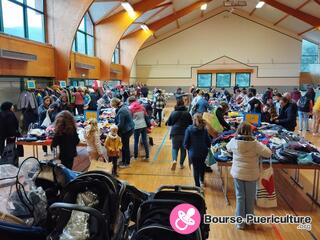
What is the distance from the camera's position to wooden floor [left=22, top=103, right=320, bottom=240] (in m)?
3.14

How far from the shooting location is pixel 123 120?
208 inches

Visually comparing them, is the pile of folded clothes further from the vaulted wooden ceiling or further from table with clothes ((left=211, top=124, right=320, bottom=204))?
the vaulted wooden ceiling

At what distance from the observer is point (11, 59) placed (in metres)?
7.51

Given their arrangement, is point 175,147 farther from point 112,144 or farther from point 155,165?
point 112,144

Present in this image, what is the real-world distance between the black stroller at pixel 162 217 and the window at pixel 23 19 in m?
7.55

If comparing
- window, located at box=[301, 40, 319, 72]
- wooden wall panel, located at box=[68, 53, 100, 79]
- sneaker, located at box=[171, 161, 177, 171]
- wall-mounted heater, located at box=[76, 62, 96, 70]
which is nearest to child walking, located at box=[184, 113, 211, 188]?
sneaker, located at box=[171, 161, 177, 171]

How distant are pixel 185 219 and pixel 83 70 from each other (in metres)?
11.5

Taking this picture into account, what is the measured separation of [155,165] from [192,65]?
15777mm

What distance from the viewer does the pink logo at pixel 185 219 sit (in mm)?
1404

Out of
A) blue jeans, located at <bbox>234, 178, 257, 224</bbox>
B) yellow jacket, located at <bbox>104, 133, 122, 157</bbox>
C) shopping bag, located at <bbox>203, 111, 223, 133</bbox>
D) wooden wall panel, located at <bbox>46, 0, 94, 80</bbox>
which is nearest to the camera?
blue jeans, located at <bbox>234, 178, 257, 224</bbox>

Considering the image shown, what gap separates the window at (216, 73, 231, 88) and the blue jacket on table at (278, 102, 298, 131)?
14761 mm

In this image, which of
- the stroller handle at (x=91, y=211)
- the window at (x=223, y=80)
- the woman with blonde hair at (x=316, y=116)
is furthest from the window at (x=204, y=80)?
the stroller handle at (x=91, y=211)

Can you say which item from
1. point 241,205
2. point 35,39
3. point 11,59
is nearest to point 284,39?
point 35,39

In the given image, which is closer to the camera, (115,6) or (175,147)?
(175,147)
